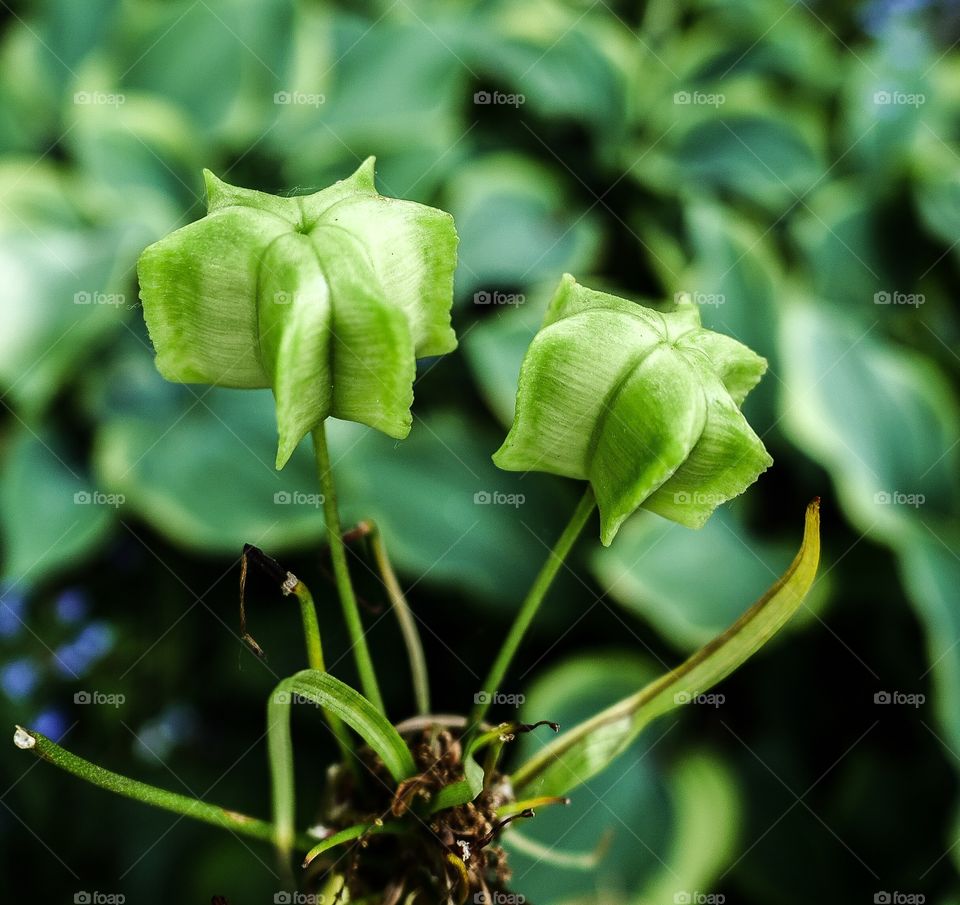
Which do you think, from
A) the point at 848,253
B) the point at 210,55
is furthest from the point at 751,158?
the point at 210,55

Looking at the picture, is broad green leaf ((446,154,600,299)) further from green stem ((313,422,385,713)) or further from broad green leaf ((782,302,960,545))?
green stem ((313,422,385,713))

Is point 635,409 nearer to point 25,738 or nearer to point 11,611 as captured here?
point 25,738

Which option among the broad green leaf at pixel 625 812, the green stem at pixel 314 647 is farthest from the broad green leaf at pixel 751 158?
the green stem at pixel 314 647

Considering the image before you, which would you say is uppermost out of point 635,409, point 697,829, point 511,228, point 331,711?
point 635,409

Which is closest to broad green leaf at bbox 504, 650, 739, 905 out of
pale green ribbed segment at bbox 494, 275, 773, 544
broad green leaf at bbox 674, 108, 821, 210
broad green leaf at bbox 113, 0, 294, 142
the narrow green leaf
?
the narrow green leaf

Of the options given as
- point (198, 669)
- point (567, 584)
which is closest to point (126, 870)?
point (198, 669)

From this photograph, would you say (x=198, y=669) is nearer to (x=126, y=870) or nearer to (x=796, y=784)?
(x=126, y=870)

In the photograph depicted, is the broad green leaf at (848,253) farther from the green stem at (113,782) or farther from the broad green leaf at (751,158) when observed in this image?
the green stem at (113,782)
